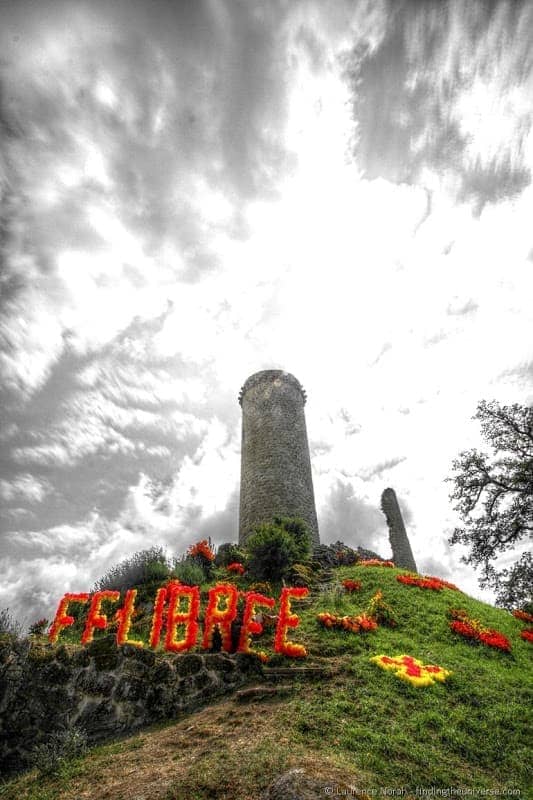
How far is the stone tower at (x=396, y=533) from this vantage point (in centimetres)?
2172

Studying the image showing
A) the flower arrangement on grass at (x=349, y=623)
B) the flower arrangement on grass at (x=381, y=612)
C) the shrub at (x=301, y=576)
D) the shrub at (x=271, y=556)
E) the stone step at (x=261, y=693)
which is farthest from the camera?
the shrub at (x=271, y=556)

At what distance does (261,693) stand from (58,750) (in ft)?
11.0

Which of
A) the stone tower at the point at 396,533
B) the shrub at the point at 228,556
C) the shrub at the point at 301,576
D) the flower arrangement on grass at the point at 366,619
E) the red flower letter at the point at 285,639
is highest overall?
the stone tower at the point at 396,533

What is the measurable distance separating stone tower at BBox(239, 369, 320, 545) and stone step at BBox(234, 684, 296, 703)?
12828mm

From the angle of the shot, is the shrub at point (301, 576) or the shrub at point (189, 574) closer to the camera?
the shrub at point (301, 576)

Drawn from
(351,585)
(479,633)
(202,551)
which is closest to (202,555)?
(202,551)

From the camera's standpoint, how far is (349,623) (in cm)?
1005

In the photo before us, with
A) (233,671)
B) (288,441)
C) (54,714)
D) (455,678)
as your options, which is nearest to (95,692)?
(54,714)

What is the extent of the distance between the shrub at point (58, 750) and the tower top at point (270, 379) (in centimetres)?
1997

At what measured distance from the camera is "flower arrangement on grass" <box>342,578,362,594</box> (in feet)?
43.1

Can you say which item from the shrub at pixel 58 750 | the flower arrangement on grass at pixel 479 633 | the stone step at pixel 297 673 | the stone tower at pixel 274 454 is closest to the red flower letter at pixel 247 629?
the stone step at pixel 297 673

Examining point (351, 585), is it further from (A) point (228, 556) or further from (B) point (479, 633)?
(A) point (228, 556)

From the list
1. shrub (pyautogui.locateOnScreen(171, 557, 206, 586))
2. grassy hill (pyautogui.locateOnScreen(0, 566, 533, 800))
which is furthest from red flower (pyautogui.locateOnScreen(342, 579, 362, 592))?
shrub (pyautogui.locateOnScreen(171, 557, 206, 586))

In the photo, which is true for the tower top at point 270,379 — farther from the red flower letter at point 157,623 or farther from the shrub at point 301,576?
the red flower letter at point 157,623
